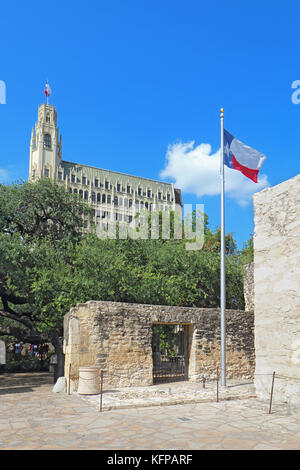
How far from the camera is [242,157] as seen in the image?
1420 cm

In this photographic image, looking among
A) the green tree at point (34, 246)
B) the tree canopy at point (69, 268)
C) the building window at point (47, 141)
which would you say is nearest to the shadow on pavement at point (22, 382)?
the green tree at point (34, 246)

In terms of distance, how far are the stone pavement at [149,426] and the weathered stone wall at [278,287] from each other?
0.93 meters

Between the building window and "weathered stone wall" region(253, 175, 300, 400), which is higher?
the building window

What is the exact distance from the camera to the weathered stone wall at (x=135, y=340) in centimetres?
1321

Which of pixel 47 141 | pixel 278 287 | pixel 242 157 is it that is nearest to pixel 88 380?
pixel 278 287

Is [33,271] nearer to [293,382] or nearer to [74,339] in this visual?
[74,339]

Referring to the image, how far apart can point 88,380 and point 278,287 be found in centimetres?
616

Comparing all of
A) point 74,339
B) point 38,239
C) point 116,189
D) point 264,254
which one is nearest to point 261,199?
point 264,254

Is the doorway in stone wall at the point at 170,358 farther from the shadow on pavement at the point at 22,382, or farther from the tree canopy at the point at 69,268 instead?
the shadow on pavement at the point at 22,382

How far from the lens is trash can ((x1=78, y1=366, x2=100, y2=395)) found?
11859 millimetres

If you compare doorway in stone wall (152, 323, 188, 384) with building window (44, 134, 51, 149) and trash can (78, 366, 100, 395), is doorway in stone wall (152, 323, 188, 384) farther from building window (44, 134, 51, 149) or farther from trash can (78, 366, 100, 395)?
building window (44, 134, 51, 149)

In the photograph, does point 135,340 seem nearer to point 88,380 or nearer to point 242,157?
point 88,380

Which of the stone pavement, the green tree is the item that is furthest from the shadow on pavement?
the stone pavement

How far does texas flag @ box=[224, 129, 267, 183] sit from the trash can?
8.26m
